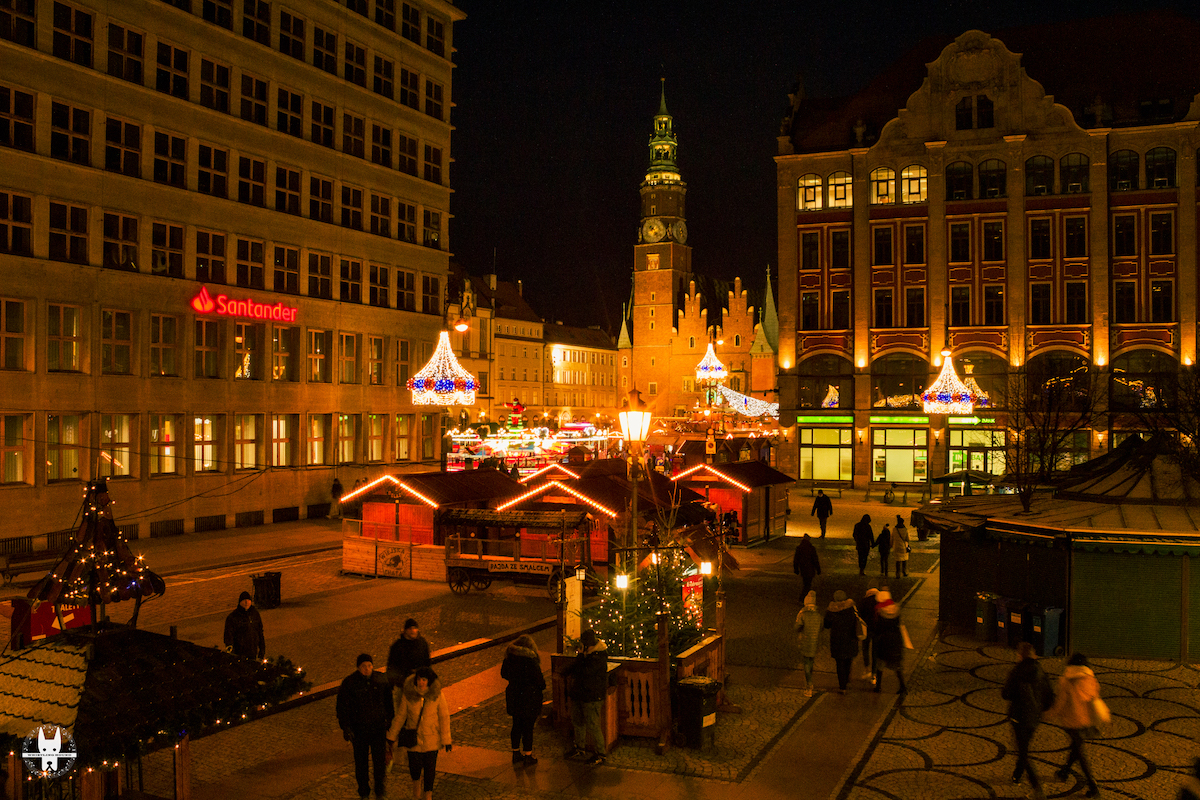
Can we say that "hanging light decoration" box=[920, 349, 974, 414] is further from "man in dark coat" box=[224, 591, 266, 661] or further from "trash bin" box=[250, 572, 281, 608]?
"man in dark coat" box=[224, 591, 266, 661]

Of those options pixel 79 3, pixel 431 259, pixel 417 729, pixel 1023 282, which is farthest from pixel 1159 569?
pixel 1023 282

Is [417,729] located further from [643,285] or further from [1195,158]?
[643,285]

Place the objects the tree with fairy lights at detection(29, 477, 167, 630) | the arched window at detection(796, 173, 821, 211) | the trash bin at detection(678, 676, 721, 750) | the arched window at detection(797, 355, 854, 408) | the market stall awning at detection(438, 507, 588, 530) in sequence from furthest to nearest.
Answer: the arched window at detection(796, 173, 821, 211)
the arched window at detection(797, 355, 854, 408)
the market stall awning at detection(438, 507, 588, 530)
the trash bin at detection(678, 676, 721, 750)
the tree with fairy lights at detection(29, 477, 167, 630)

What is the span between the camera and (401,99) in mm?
44344

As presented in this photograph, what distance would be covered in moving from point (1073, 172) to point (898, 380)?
14.0 metres

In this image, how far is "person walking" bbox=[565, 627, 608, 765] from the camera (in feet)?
34.6

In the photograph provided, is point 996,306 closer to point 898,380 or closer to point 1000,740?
point 898,380

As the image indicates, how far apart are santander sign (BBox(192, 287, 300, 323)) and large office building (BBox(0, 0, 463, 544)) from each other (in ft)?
0.29

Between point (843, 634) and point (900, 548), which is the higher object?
point (843, 634)

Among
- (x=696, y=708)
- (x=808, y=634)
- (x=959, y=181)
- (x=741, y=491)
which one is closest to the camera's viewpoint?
(x=696, y=708)

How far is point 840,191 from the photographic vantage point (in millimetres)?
55625

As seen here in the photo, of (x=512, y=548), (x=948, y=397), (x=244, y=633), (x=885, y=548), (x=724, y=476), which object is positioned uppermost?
(x=948, y=397)

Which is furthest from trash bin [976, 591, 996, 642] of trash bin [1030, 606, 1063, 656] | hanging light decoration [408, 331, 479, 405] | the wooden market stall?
hanging light decoration [408, 331, 479, 405]

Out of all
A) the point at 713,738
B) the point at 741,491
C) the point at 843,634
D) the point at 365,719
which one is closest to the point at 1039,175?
the point at 741,491
